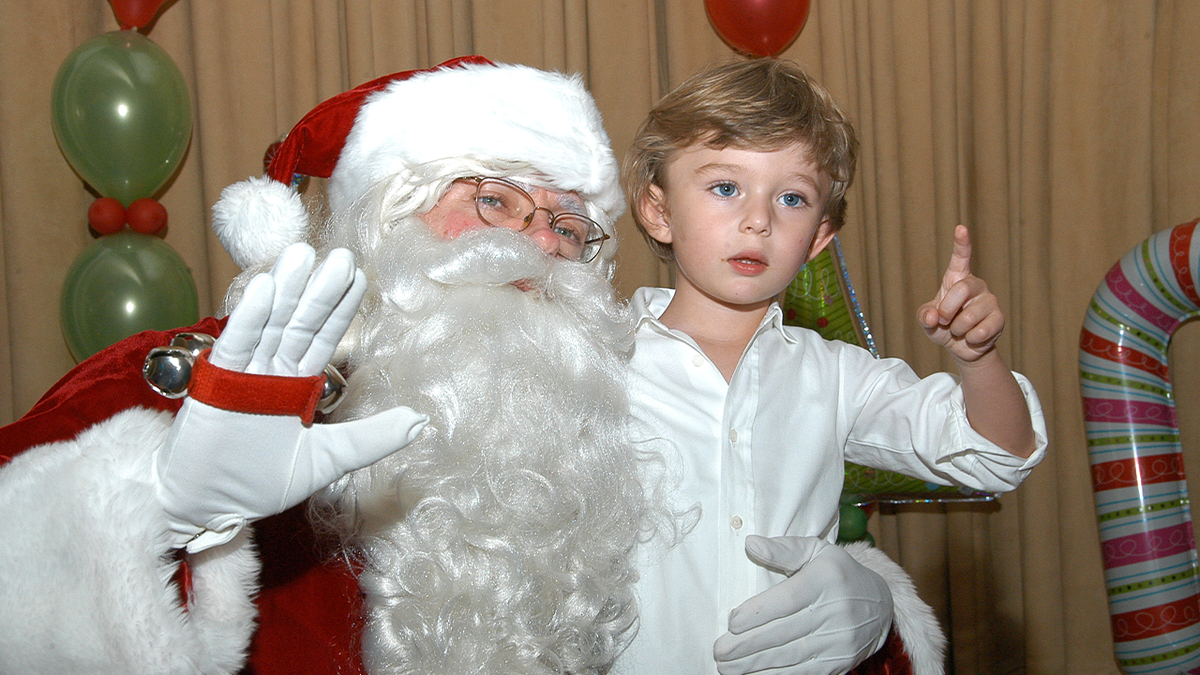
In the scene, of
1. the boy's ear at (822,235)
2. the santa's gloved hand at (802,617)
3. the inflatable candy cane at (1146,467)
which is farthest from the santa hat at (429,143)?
the inflatable candy cane at (1146,467)

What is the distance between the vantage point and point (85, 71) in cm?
226

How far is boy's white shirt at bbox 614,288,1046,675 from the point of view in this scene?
123 cm

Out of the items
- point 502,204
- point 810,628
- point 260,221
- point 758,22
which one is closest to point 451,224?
point 502,204

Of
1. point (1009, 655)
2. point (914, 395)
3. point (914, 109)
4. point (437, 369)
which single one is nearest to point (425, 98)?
point (437, 369)

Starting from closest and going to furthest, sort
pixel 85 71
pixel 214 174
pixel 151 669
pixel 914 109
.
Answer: pixel 151 669
pixel 85 71
pixel 214 174
pixel 914 109

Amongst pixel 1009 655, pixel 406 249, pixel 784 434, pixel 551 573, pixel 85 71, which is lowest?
pixel 1009 655

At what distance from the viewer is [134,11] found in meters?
2.45

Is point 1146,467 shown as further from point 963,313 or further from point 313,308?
point 313,308

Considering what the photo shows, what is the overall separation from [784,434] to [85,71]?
209cm

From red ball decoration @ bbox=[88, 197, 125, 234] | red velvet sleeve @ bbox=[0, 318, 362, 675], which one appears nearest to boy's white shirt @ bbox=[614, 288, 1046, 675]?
red velvet sleeve @ bbox=[0, 318, 362, 675]

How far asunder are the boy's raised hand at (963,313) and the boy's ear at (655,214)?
1.48 ft

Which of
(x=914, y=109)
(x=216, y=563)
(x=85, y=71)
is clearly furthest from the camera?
(x=914, y=109)

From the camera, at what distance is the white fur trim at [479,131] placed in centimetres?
140

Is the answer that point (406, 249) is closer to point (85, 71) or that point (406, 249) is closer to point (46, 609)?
point (46, 609)
